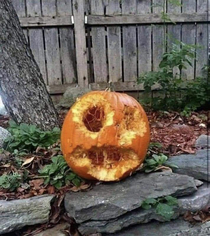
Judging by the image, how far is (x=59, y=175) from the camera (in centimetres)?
167

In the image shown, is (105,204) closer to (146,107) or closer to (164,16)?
(146,107)

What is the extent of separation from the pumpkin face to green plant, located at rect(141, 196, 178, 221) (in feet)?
0.63

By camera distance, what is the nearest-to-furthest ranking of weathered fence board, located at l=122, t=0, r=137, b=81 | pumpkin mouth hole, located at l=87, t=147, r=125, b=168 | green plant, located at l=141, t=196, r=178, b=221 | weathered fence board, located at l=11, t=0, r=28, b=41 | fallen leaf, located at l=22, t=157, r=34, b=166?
green plant, located at l=141, t=196, r=178, b=221 < pumpkin mouth hole, located at l=87, t=147, r=125, b=168 < fallen leaf, located at l=22, t=157, r=34, b=166 < weathered fence board, located at l=11, t=0, r=28, b=41 < weathered fence board, located at l=122, t=0, r=137, b=81

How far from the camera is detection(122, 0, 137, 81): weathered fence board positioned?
150 inches

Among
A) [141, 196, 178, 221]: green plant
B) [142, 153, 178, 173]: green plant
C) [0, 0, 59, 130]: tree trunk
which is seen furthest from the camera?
[0, 0, 59, 130]: tree trunk

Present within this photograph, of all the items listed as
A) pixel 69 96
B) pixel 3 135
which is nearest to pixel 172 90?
pixel 69 96

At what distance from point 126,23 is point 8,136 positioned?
233 centimetres

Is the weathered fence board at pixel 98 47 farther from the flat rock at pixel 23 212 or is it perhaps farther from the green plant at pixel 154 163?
the flat rock at pixel 23 212

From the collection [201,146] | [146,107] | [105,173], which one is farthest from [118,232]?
[146,107]

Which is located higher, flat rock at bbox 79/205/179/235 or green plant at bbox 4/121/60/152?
green plant at bbox 4/121/60/152

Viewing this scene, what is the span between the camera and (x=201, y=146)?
6.88ft

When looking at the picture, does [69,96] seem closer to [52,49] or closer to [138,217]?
[52,49]

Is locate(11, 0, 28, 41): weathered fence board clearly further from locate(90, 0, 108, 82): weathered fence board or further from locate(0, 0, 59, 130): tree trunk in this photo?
locate(0, 0, 59, 130): tree trunk

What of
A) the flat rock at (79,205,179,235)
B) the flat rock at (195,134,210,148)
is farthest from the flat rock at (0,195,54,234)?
the flat rock at (195,134,210,148)
